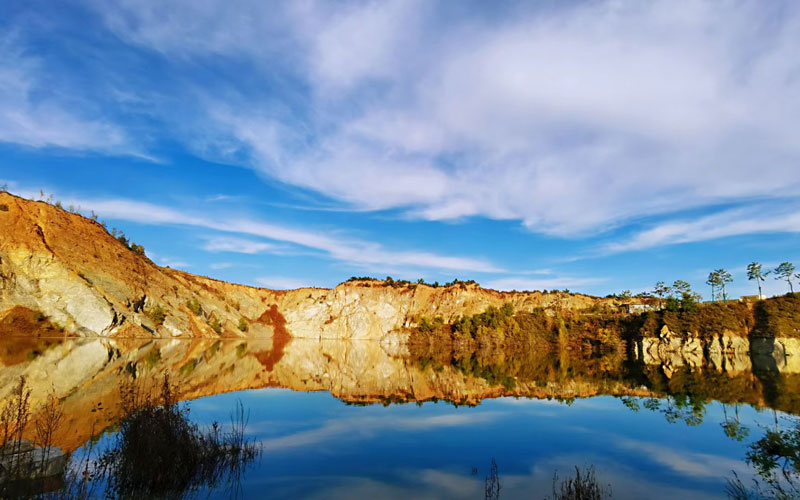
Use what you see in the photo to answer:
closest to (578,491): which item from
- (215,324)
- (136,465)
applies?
(136,465)

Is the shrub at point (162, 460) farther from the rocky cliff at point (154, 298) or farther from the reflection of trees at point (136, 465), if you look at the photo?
the rocky cliff at point (154, 298)

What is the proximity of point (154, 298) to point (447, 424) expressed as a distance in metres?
76.0

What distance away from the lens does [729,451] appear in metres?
14.7

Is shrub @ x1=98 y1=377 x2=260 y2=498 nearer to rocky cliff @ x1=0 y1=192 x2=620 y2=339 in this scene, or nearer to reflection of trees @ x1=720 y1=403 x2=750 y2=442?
reflection of trees @ x1=720 y1=403 x2=750 y2=442

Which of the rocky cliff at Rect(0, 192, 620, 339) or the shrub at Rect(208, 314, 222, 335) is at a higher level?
the rocky cliff at Rect(0, 192, 620, 339)

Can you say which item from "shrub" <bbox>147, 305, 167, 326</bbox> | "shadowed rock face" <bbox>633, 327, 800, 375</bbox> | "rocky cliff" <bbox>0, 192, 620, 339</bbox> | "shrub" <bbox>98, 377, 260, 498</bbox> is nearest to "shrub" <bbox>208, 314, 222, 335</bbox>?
"rocky cliff" <bbox>0, 192, 620, 339</bbox>

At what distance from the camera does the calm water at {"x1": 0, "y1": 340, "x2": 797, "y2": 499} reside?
1109cm

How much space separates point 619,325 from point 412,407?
8715cm

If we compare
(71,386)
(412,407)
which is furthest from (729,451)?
(71,386)

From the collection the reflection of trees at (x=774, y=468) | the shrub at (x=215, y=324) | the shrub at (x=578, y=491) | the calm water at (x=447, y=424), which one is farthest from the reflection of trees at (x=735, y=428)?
the shrub at (x=215, y=324)

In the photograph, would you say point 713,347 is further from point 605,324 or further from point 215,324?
point 215,324

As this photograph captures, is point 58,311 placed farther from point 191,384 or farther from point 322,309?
point 322,309

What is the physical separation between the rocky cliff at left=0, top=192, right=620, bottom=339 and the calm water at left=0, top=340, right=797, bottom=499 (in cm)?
3127

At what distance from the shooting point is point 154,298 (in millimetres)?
78500
